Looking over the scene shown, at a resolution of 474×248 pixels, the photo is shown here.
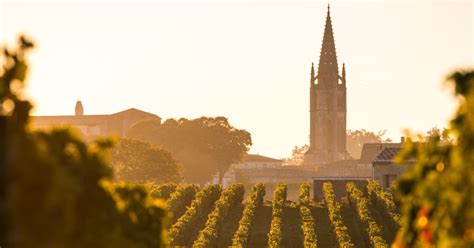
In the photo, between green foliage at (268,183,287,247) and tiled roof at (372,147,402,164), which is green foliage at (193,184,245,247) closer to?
green foliage at (268,183,287,247)

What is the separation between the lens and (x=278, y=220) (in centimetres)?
5897

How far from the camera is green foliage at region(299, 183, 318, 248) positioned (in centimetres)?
4981

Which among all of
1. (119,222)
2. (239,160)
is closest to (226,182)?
(239,160)

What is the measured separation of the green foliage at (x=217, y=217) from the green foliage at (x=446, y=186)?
111ft

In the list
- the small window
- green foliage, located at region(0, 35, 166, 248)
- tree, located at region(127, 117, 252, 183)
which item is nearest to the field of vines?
the small window

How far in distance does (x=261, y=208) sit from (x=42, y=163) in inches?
2405

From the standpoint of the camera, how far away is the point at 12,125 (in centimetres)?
1249

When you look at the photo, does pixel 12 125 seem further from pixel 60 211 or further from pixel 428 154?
pixel 428 154

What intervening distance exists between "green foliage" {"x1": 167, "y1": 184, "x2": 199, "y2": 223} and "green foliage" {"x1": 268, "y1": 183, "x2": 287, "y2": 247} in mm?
5285

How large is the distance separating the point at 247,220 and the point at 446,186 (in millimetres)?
45451

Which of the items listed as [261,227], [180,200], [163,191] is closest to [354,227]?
[261,227]

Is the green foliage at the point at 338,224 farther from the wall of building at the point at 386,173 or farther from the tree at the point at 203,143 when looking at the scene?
the tree at the point at 203,143

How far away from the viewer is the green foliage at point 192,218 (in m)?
53.3

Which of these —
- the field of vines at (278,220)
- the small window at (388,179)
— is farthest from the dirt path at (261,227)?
the small window at (388,179)
